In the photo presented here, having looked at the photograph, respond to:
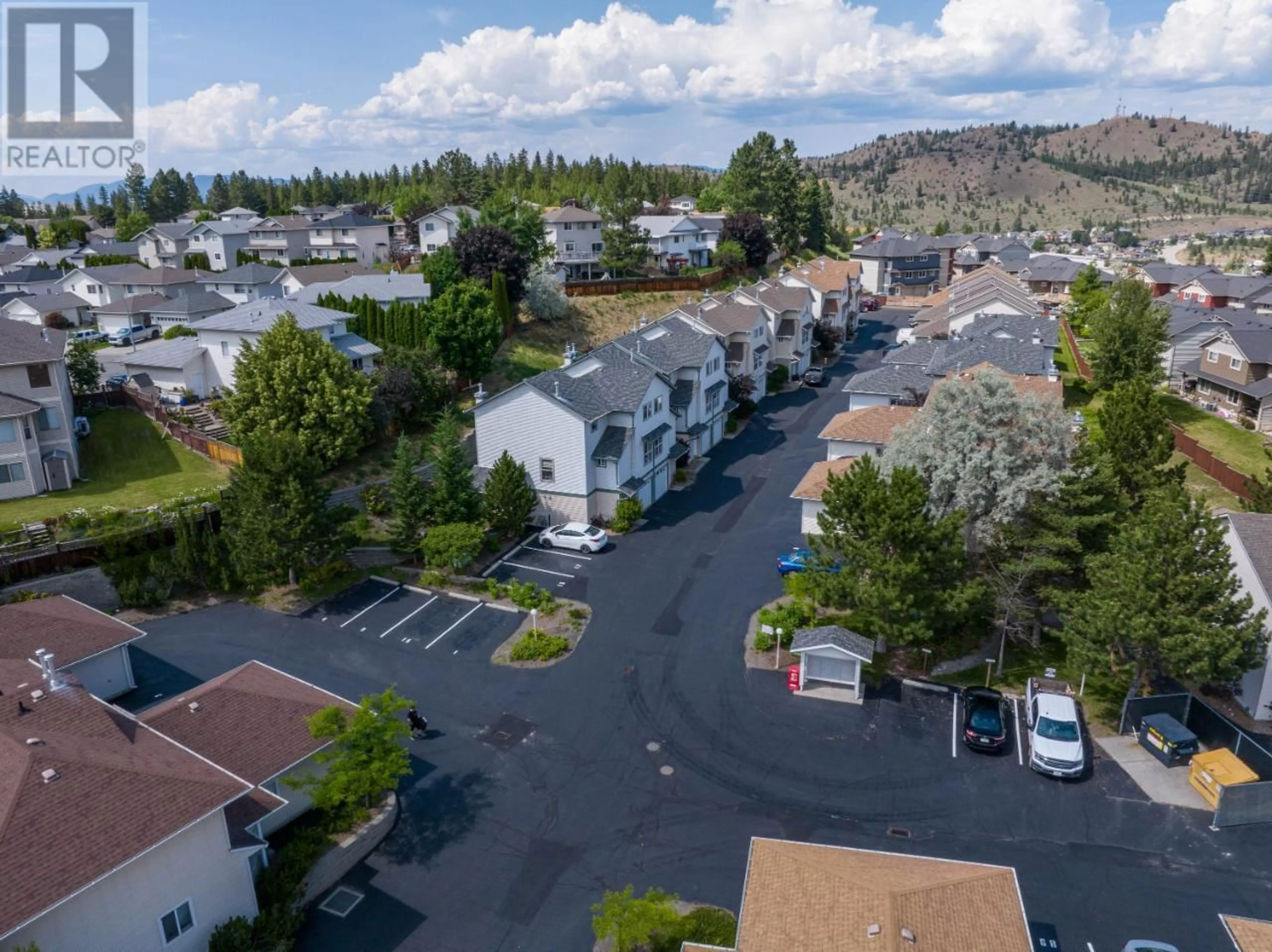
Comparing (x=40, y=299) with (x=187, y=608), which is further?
(x=40, y=299)

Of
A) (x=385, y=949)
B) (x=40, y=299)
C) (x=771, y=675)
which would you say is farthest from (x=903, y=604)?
(x=40, y=299)

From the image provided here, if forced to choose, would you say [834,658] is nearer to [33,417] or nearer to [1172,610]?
[1172,610]

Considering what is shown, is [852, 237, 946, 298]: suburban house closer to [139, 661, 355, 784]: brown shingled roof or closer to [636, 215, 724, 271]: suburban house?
[636, 215, 724, 271]: suburban house

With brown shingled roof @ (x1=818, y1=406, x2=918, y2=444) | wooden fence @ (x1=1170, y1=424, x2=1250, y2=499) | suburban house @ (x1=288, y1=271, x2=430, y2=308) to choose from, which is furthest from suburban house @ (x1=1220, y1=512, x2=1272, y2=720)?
suburban house @ (x1=288, y1=271, x2=430, y2=308)

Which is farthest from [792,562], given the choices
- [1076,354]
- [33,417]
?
[1076,354]

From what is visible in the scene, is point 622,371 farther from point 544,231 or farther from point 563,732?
point 544,231

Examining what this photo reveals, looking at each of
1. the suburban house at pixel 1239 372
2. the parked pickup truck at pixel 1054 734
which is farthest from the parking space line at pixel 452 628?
the suburban house at pixel 1239 372
